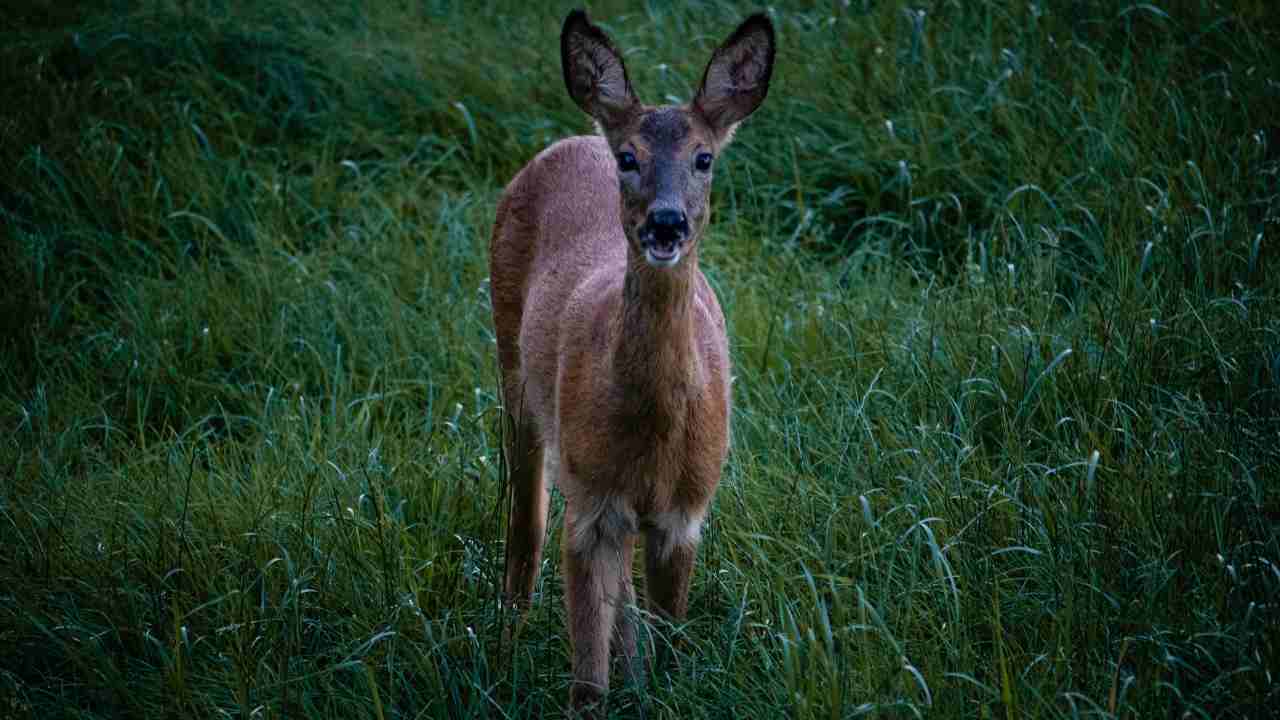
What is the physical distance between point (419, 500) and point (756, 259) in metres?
1.94

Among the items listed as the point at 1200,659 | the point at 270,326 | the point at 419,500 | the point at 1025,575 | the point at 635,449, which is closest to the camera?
the point at 1200,659

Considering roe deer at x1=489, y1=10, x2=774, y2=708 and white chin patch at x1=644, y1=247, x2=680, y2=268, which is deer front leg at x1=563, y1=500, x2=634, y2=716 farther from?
white chin patch at x1=644, y1=247, x2=680, y2=268

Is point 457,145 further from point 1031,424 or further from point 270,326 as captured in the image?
point 1031,424

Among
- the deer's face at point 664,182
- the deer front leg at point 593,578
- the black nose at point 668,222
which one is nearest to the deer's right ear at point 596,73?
the deer's face at point 664,182

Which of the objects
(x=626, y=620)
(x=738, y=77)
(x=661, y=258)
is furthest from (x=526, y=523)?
(x=738, y=77)

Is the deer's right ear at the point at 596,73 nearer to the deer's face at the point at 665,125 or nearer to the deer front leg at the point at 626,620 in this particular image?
the deer's face at the point at 665,125

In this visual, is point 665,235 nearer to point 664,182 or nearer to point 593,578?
point 664,182

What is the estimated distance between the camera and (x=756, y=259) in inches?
206

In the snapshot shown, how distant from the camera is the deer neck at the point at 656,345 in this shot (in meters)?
3.12

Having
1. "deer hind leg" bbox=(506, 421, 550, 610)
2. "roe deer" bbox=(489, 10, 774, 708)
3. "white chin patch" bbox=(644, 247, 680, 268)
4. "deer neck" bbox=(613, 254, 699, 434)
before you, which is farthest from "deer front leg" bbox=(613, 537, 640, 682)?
"white chin patch" bbox=(644, 247, 680, 268)

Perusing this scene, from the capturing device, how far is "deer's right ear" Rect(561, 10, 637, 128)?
11.1 feet

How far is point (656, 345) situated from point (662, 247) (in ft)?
0.91

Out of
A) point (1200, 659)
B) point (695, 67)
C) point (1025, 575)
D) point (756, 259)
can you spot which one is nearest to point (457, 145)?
point (695, 67)

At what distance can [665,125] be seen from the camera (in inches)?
126
